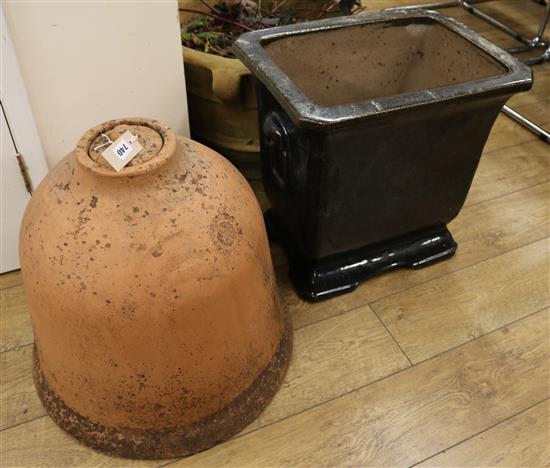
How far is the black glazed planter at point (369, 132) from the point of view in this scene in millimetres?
1034

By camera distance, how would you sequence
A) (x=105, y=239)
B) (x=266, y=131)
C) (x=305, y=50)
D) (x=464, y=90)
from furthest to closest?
(x=305, y=50), (x=266, y=131), (x=464, y=90), (x=105, y=239)

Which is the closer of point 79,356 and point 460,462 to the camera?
point 79,356

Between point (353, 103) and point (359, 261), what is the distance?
0.49 metres

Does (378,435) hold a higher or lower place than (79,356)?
lower

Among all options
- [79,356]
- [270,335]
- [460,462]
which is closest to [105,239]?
[79,356]

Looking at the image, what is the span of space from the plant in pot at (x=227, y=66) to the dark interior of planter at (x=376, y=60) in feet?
0.53

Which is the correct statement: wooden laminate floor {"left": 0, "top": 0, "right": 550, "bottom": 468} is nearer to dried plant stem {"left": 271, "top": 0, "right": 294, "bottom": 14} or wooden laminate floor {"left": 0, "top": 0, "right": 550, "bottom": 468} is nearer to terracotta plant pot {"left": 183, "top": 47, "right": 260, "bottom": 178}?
terracotta plant pot {"left": 183, "top": 47, "right": 260, "bottom": 178}

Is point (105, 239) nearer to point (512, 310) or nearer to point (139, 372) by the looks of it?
point (139, 372)

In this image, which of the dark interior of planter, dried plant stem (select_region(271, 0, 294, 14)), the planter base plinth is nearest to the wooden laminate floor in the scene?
the planter base plinth

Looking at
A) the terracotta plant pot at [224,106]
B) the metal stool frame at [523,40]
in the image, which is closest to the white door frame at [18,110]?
the terracotta plant pot at [224,106]

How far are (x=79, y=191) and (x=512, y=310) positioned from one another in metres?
1.06

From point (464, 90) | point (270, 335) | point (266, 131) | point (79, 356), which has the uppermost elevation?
point (464, 90)

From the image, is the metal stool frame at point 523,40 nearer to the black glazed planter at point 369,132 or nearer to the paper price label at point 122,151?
the black glazed planter at point 369,132

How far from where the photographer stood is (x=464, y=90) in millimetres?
1033
